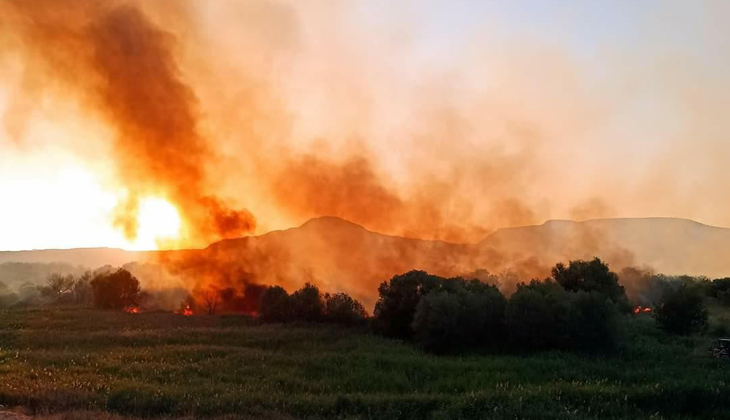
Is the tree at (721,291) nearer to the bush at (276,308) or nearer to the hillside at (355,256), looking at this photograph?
the hillside at (355,256)

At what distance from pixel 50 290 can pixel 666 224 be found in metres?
176

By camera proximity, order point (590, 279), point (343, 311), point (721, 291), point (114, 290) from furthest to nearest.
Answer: point (721, 291), point (114, 290), point (590, 279), point (343, 311)

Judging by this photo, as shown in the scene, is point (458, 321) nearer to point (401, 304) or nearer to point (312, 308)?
point (401, 304)

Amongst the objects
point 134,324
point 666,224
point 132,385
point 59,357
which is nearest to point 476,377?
point 132,385

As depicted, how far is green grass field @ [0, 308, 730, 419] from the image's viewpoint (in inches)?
626

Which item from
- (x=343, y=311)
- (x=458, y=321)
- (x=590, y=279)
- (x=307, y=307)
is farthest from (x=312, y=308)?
(x=590, y=279)

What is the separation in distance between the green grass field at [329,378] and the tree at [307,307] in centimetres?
597

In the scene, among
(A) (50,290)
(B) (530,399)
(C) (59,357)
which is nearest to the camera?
(B) (530,399)

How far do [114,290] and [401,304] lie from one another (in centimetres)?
3282

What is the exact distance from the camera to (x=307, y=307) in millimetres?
39250

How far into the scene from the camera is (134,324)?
3794cm

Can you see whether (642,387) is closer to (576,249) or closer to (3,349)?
(3,349)

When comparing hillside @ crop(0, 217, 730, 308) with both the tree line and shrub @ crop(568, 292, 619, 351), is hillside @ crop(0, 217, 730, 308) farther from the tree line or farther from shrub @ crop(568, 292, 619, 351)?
shrub @ crop(568, 292, 619, 351)

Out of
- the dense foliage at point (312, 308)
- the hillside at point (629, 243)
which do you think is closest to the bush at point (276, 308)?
the dense foliage at point (312, 308)
